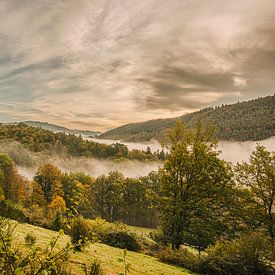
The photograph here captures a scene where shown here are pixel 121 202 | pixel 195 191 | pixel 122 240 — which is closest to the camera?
pixel 122 240

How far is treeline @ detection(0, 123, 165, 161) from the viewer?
538 feet

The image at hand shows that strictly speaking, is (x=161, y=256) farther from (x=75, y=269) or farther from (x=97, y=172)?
(x=97, y=172)

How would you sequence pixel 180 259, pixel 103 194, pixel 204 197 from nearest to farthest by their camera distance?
pixel 180 259 < pixel 204 197 < pixel 103 194

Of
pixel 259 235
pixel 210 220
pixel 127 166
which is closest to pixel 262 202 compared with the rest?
pixel 210 220

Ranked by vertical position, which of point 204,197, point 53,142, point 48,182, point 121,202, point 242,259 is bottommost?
point 121,202

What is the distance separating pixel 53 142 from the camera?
180 meters

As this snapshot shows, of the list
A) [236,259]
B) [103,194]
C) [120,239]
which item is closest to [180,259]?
[236,259]

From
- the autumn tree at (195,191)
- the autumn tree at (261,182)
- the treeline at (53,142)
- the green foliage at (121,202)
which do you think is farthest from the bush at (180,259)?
the treeline at (53,142)

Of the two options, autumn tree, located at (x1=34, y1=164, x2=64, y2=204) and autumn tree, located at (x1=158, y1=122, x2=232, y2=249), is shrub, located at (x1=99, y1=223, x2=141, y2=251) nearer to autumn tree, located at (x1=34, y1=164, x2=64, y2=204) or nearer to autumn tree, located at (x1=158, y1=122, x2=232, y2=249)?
autumn tree, located at (x1=158, y1=122, x2=232, y2=249)

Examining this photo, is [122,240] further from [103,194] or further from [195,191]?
[103,194]

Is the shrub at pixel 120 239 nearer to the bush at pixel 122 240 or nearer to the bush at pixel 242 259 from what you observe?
the bush at pixel 122 240

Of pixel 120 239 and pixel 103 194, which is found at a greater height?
pixel 120 239

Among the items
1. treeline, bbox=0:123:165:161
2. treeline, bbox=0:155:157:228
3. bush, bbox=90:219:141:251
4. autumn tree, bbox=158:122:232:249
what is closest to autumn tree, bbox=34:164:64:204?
treeline, bbox=0:155:157:228

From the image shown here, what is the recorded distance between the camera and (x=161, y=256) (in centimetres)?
2006
